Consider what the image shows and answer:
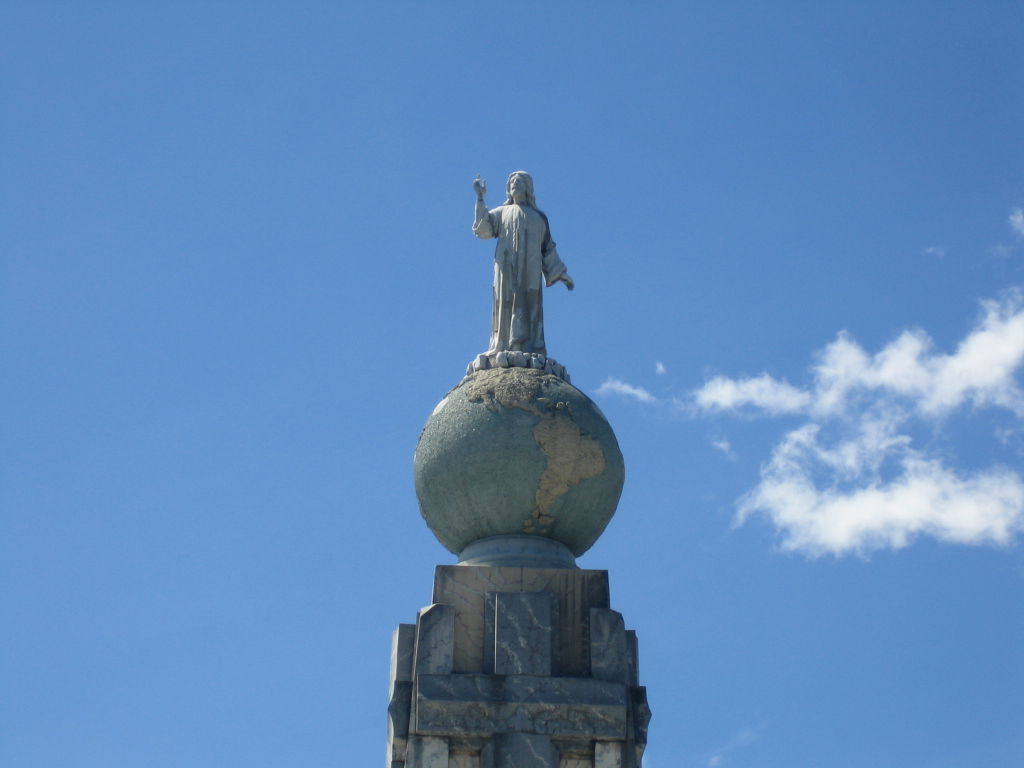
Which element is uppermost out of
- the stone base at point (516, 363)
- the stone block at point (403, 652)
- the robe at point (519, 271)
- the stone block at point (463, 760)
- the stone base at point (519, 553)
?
the robe at point (519, 271)

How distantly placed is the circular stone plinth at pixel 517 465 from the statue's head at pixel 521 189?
111 inches

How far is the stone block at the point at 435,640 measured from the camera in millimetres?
15688

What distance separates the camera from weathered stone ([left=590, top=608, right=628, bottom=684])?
15.8 meters

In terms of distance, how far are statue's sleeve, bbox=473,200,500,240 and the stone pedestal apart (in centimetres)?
447

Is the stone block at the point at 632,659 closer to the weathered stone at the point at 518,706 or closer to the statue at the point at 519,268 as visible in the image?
the weathered stone at the point at 518,706

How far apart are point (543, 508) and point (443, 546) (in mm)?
1405

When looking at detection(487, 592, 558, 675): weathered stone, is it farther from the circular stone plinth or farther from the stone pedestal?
the circular stone plinth

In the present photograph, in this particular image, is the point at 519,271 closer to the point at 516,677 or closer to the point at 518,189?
the point at 518,189

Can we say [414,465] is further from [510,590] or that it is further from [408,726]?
[408,726]

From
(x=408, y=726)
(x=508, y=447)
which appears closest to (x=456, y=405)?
(x=508, y=447)

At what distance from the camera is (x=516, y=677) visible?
15547mm

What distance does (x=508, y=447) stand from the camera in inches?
648

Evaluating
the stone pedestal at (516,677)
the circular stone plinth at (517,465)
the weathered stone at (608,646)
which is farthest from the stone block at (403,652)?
the weathered stone at (608,646)

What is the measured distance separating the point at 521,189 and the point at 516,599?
5553 millimetres
